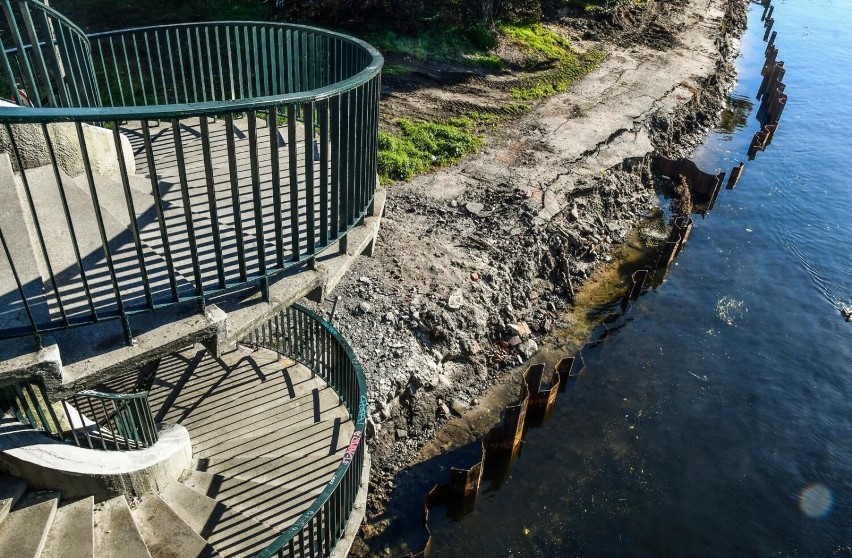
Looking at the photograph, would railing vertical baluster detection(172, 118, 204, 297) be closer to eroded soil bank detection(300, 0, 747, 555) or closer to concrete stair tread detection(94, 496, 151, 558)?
concrete stair tread detection(94, 496, 151, 558)

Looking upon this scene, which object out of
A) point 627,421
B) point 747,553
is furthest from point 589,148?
point 747,553

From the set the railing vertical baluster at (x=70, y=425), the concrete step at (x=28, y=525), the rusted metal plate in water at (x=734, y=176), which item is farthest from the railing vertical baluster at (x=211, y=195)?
the rusted metal plate in water at (x=734, y=176)

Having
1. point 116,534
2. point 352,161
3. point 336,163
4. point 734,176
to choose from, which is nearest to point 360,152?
point 352,161

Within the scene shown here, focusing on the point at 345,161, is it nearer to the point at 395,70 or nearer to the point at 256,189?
the point at 256,189

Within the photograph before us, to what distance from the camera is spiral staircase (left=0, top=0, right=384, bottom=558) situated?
14.1 feet

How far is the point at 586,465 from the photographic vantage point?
1097 cm

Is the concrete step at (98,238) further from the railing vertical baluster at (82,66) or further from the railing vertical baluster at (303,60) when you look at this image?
the railing vertical baluster at (303,60)

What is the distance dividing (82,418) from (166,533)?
1337mm

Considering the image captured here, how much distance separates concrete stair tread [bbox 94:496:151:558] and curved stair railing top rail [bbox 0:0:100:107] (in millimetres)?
3742

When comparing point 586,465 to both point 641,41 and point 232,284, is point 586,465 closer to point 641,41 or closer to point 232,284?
point 232,284

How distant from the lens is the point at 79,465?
5.36 meters

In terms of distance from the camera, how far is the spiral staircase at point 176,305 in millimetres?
4305

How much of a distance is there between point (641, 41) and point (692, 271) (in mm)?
15936

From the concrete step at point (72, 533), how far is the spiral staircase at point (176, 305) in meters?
0.02
